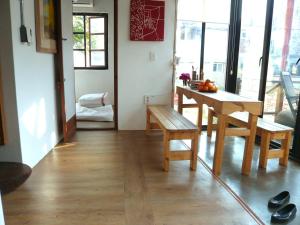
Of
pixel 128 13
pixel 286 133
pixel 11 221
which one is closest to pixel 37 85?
pixel 11 221

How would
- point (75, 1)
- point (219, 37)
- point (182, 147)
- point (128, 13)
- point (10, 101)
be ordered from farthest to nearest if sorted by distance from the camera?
point (75, 1) < point (219, 37) < point (128, 13) < point (182, 147) < point (10, 101)

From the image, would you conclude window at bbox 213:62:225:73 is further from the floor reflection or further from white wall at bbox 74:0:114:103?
white wall at bbox 74:0:114:103

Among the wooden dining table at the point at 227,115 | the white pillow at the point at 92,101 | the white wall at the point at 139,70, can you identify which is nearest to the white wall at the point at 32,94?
the white wall at the point at 139,70

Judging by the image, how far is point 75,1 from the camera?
214 inches

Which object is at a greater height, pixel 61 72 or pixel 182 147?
pixel 61 72

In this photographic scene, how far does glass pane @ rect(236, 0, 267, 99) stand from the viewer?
367 centimetres

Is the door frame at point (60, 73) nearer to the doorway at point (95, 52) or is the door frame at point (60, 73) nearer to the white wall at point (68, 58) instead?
the white wall at point (68, 58)

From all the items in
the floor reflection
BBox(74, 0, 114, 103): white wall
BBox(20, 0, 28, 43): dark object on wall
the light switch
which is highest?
BBox(20, 0, 28, 43): dark object on wall

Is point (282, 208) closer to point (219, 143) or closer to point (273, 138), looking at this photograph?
point (219, 143)

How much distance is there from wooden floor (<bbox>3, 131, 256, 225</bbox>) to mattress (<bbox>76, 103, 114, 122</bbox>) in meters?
1.55

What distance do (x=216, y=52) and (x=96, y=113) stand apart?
93.2 inches

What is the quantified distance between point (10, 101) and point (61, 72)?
3.61 feet

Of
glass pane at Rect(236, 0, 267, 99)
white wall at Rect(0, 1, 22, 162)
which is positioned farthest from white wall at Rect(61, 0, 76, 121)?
glass pane at Rect(236, 0, 267, 99)

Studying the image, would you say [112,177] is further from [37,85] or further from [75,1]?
[75,1]
